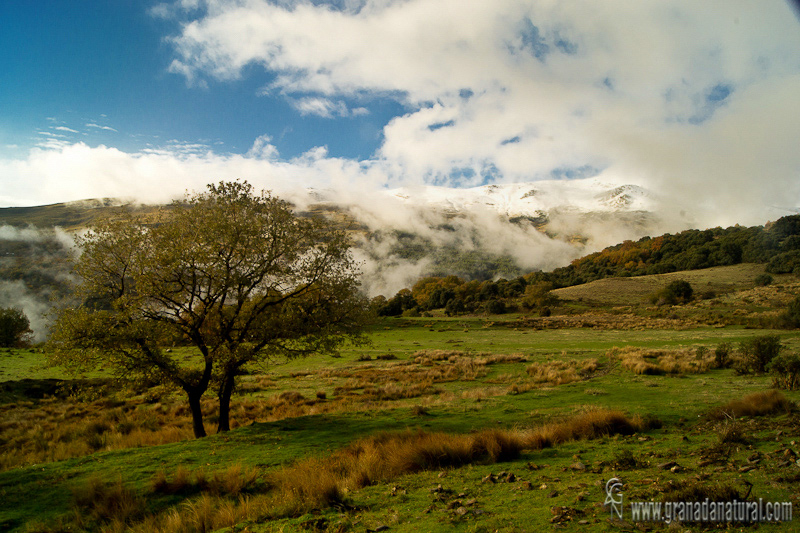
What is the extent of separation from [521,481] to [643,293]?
363 feet

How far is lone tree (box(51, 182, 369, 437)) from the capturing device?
1565 cm

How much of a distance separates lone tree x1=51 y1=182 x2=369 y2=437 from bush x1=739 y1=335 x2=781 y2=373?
76.3 feet

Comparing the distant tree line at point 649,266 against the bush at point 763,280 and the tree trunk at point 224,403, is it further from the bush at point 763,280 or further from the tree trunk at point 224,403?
the tree trunk at point 224,403

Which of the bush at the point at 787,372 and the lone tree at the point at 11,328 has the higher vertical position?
the lone tree at the point at 11,328

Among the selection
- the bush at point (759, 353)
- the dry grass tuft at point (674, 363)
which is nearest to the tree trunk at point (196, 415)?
the dry grass tuft at point (674, 363)

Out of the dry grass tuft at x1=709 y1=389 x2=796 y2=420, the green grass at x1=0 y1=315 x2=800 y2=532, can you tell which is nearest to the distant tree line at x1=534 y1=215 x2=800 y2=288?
the green grass at x1=0 y1=315 x2=800 y2=532

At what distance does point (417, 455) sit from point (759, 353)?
23.9m

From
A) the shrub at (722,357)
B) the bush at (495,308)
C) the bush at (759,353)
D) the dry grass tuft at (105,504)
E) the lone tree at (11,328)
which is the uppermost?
the lone tree at (11,328)

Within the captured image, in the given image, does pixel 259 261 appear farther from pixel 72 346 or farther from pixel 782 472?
pixel 782 472

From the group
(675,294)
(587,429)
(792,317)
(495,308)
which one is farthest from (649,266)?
(587,429)

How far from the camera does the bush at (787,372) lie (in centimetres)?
1648

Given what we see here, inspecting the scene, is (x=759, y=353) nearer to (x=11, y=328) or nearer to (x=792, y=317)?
(x=792, y=317)

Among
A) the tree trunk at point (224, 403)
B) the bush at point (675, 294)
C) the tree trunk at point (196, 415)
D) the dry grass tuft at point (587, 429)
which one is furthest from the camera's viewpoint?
the bush at point (675, 294)

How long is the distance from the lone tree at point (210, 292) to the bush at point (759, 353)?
23.2 meters
